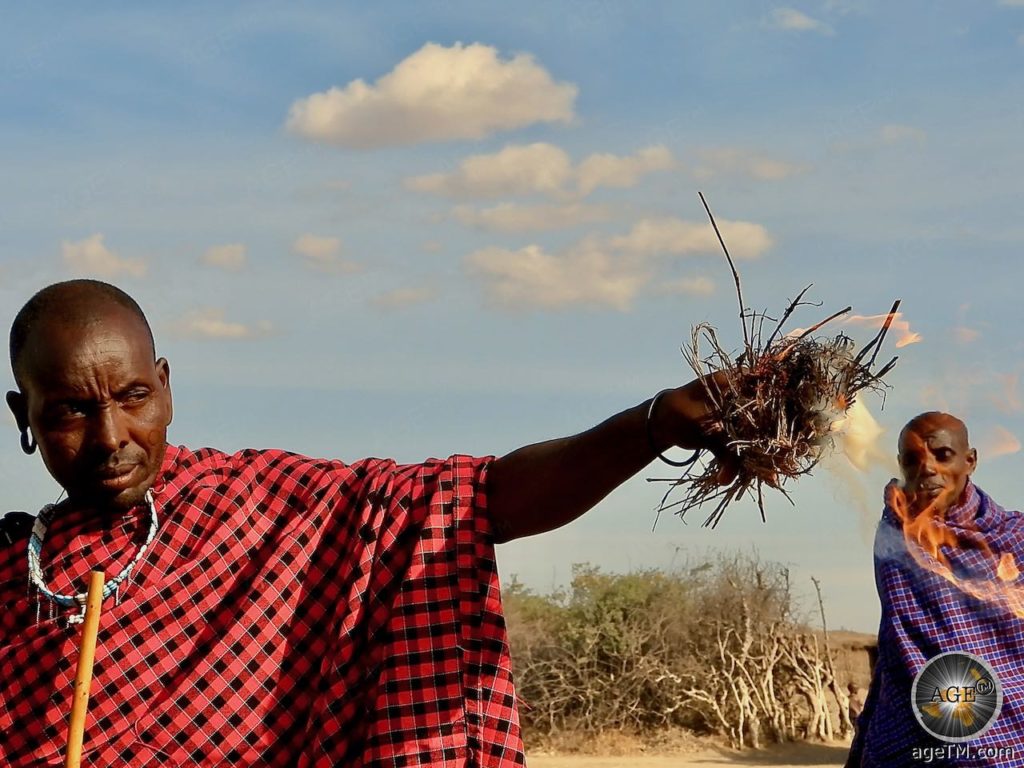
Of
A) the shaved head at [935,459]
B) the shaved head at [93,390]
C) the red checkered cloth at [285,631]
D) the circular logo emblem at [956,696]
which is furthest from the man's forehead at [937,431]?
the shaved head at [93,390]

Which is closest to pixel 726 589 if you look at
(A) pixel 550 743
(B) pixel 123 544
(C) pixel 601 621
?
(C) pixel 601 621

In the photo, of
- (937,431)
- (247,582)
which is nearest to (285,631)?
(247,582)

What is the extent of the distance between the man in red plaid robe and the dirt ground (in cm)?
1451

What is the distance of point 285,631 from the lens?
388 cm

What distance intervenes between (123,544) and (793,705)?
654 inches

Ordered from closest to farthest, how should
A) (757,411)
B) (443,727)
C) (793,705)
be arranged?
1. (757,411)
2. (443,727)
3. (793,705)

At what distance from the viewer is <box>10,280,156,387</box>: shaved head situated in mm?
3999

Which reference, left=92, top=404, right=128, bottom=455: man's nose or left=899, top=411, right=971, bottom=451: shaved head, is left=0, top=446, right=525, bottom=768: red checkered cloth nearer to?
left=92, top=404, right=128, bottom=455: man's nose

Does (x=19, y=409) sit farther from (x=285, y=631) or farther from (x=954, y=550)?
(x=954, y=550)

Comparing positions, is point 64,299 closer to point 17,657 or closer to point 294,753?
point 17,657

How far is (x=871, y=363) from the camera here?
11.2 feet

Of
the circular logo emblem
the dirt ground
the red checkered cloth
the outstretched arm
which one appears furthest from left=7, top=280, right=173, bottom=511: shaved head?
the dirt ground

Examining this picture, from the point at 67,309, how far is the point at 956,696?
5392 millimetres

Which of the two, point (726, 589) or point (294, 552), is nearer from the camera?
point (294, 552)
